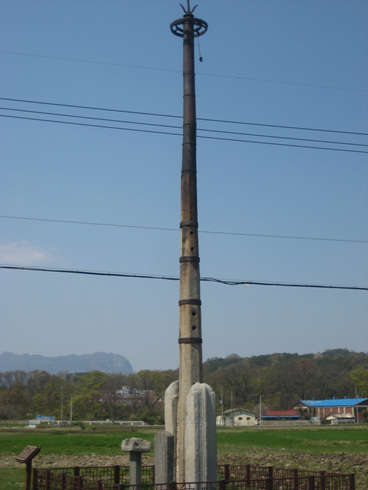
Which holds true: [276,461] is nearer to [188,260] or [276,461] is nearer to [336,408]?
[188,260]

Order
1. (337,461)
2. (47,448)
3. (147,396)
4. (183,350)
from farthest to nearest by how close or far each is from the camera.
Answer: (147,396), (47,448), (337,461), (183,350)

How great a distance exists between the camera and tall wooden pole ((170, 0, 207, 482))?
1667 cm

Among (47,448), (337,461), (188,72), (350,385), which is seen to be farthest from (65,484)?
(350,385)

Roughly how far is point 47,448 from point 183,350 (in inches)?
1040

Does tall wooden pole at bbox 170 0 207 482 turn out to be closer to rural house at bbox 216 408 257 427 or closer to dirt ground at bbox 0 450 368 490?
dirt ground at bbox 0 450 368 490

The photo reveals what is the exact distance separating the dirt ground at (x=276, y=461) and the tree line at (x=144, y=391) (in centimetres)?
5992

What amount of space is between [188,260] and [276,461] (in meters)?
17.5

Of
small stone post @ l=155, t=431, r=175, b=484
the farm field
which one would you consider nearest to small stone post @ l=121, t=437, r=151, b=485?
small stone post @ l=155, t=431, r=175, b=484

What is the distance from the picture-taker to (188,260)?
17.3 metres

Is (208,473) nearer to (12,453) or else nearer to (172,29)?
(172,29)

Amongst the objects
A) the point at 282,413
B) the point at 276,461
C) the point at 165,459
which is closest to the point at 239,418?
the point at 282,413

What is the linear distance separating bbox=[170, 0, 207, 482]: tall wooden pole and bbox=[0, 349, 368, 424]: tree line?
77.8 meters

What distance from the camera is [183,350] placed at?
16.9m

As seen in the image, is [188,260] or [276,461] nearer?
[188,260]
